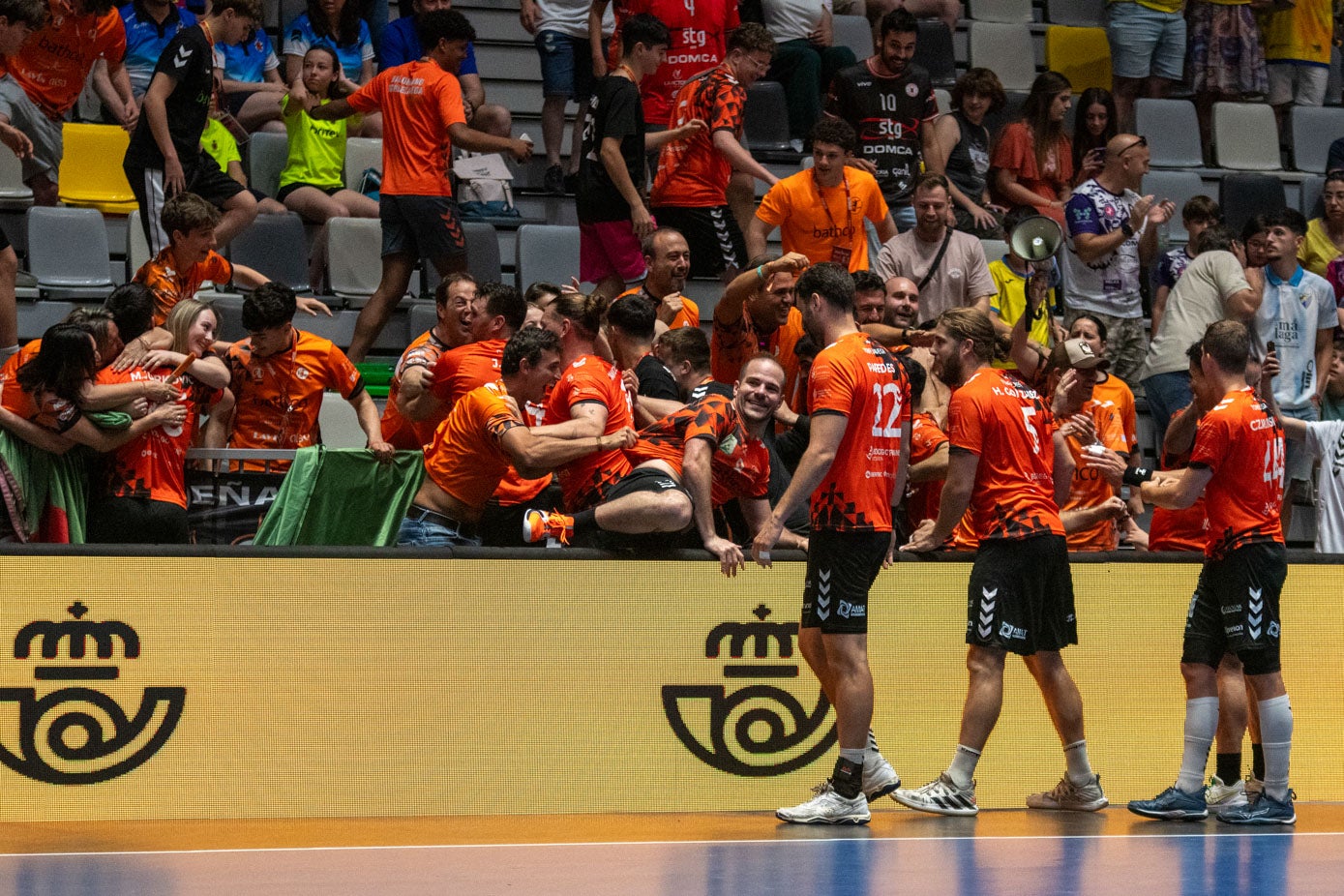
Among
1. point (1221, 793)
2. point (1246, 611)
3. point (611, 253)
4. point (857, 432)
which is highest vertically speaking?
point (611, 253)

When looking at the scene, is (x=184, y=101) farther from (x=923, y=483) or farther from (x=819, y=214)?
(x=923, y=483)

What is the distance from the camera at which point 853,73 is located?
11430 mm

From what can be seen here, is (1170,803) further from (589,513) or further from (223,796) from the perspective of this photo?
(223,796)

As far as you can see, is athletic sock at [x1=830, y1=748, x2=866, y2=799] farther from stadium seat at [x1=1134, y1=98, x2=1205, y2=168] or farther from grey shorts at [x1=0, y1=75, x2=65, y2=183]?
stadium seat at [x1=1134, y1=98, x2=1205, y2=168]

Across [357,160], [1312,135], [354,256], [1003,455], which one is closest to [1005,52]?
[1312,135]

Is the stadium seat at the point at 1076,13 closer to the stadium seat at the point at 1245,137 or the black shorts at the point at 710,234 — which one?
the stadium seat at the point at 1245,137

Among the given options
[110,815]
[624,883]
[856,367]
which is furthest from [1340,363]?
[110,815]

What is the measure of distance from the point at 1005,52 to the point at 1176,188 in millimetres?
2031

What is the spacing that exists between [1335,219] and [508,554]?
8157 mm

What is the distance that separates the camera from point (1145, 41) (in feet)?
44.9

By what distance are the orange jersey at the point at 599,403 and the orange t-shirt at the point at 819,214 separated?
2.42 m

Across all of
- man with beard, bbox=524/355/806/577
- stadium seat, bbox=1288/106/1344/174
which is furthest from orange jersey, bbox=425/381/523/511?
stadium seat, bbox=1288/106/1344/174

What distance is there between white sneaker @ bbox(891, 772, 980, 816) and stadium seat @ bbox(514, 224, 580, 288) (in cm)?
532

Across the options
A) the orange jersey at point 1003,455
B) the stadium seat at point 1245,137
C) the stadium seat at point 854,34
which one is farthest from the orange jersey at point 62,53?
the stadium seat at point 1245,137
